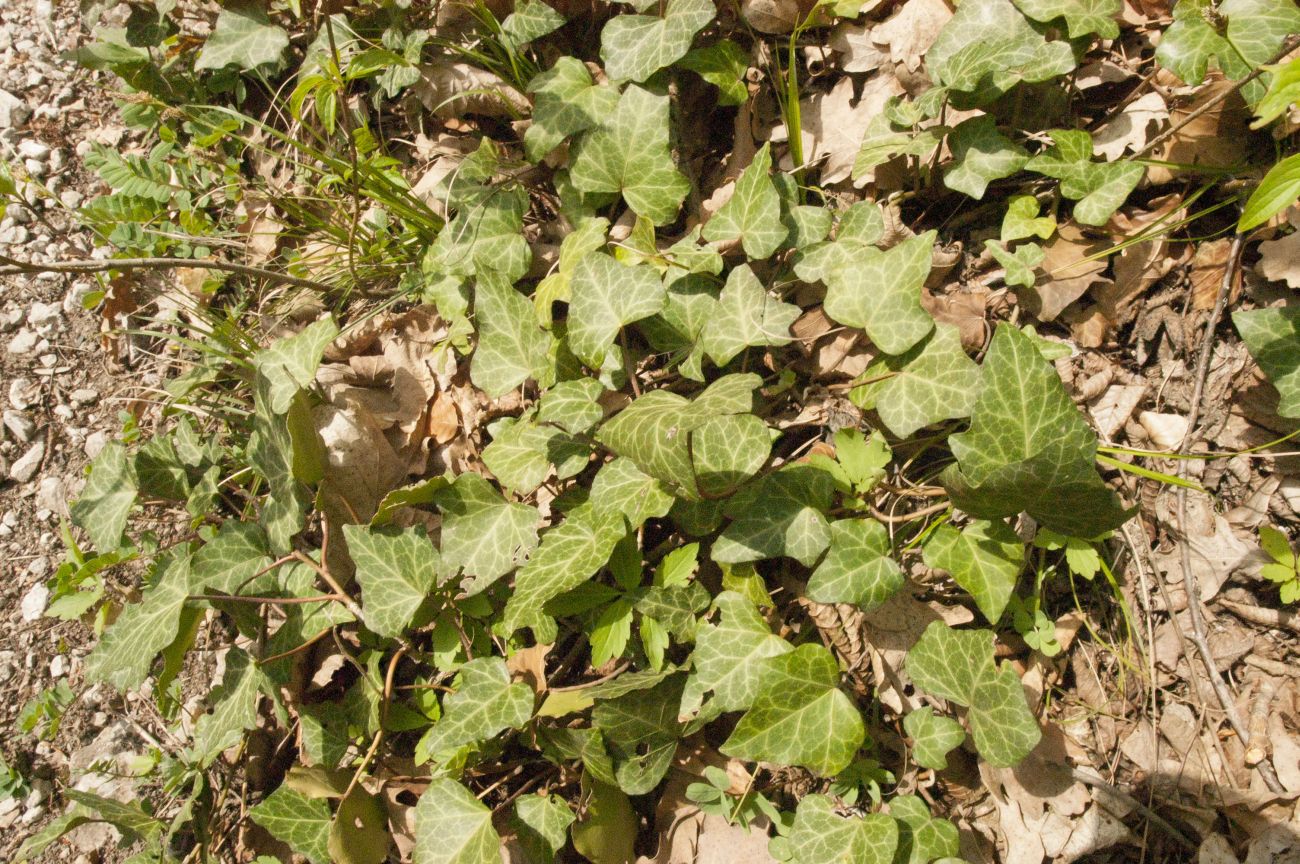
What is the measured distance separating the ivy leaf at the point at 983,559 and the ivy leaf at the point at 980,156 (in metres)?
0.72

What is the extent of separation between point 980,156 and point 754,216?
493 millimetres

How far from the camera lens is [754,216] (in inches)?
69.3

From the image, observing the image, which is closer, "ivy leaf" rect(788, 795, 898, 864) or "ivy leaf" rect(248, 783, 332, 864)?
"ivy leaf" rect(788, 795, 898, 864)

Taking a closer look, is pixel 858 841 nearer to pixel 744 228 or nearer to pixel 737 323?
pixel 737 323

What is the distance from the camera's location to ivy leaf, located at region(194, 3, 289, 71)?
2465 mm

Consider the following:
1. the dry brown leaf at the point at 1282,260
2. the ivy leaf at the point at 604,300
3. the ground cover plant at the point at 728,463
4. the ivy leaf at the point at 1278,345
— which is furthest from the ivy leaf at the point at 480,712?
the dry brown leaf at the point at 1282,260

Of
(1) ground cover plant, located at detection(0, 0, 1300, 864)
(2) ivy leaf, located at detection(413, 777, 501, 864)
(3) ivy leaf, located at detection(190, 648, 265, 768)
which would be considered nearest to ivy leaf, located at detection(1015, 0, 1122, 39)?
(1) ground cover plant, located at detection(0, 0, 1300, 864)

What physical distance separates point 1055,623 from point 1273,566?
383 mm

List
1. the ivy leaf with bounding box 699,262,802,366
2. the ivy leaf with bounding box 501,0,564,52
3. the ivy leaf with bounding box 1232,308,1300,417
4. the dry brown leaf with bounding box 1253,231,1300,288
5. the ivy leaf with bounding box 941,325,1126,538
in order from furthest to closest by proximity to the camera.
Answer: the ivy leaf with bounding box 501,0,564,52, the ivy leaf with bounding box 699,262,802,366, the dry brown leaf with bounding box 1253,231,1300,288, the ivy leaf with bounding box 1232,308,1300,417, the ivy leaf with bounding box 941,325,1126,538

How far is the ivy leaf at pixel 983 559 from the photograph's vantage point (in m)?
1.50

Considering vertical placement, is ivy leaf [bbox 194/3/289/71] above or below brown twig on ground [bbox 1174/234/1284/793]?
above

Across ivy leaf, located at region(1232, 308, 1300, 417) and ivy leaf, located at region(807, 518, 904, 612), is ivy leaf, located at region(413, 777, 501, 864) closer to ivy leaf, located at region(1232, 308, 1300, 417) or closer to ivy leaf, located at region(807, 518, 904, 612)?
ivy leaf, located at region(807, 518, 904, 612)

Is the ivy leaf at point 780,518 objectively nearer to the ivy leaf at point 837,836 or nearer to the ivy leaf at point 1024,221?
the ivy leaf at point 837,836

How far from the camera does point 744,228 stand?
178 cm
